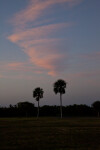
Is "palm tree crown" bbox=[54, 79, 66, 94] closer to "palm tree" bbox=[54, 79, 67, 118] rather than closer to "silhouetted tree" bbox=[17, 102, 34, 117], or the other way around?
"palm tree" bbox=[54, 79, 67, 118]

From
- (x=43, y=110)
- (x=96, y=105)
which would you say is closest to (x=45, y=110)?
(x=43, y=110)

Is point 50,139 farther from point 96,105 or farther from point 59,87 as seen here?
point 96,105

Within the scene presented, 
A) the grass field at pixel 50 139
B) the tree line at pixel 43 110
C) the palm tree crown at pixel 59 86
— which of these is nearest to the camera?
the grass field at pixel 50 139

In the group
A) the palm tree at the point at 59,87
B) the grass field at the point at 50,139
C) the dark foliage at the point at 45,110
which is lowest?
the grass field at the point at 50,139

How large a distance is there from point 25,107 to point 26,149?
415 ft

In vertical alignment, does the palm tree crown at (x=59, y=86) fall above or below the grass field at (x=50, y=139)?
above

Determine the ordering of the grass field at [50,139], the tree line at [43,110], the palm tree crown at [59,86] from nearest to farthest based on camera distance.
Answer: the grass field at [50,139], the palm tree crown at [59,86], the tree line at [43,110]

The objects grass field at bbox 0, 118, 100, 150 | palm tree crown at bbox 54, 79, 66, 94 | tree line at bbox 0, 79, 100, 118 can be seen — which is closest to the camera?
grass field at bbox 0, 118, 100, 150

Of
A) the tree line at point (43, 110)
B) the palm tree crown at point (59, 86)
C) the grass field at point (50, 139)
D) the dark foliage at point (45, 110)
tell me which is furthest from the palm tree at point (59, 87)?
the grass field at point (50, 139)

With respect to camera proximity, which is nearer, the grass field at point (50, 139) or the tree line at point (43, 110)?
the grass field at point (50, 139)

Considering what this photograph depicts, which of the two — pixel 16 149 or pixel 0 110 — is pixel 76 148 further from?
pixel 0 110

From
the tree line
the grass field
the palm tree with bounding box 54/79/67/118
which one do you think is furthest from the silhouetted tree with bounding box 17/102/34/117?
the grass field

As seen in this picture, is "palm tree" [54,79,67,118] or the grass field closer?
the grass field

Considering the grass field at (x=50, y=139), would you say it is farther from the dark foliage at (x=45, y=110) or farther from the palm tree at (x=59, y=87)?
the dark foliage at (x=45, y=110)
